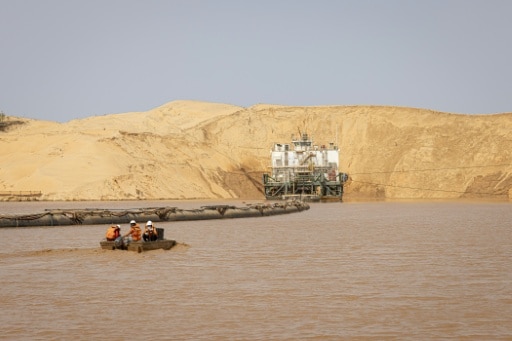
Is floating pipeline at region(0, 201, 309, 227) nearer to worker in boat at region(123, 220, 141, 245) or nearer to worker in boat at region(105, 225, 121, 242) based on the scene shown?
worker in boat at region(105, 225, 121, 242)

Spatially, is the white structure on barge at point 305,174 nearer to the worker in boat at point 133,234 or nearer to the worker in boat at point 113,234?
the worker in boat at point 133,234

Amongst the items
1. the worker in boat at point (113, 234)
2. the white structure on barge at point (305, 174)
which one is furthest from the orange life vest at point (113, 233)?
the white structure on barge at point (305, 174)

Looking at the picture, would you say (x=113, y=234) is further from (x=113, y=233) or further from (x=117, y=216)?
(x=117, y=216)

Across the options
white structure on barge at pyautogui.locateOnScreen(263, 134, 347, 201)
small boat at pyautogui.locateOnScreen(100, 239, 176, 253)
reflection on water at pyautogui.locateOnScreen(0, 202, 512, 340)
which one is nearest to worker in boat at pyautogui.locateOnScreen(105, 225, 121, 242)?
small boat at pyautogui.locateOnScreen(100, 239, 176, 253)

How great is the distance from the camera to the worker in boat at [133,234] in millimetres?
28172

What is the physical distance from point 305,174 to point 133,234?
66523mm

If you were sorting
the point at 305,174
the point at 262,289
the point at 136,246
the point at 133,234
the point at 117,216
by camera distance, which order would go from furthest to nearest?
the point at 305,174 → the point at 117,216 → the point at 133,234 → the point at 136,246 → the point at 262,289

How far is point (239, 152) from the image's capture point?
121625 mm

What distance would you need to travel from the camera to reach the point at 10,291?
19.8 meters

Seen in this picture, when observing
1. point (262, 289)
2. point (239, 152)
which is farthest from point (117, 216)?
point (239, 152)

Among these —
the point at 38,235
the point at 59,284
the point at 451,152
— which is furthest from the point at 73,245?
the point at 451,152

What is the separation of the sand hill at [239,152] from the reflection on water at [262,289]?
182 feet

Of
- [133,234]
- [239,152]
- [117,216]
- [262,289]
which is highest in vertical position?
[239,152]

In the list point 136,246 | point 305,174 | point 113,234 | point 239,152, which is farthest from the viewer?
point 239,152
